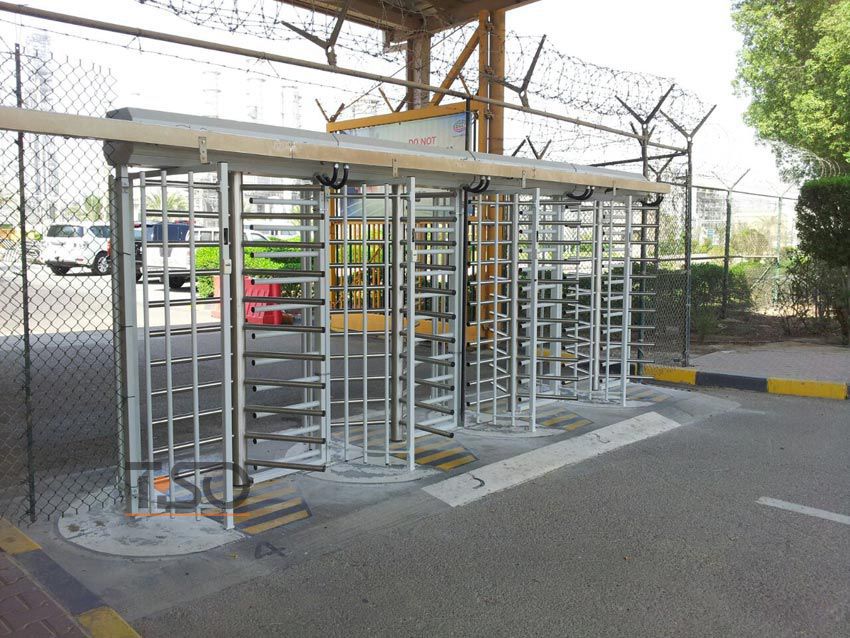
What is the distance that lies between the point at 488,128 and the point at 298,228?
647 centimetres

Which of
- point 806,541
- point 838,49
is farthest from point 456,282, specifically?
point 838,49

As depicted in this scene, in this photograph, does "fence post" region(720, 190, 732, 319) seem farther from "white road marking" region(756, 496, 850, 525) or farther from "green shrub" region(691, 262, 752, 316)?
"white road marking" region(756, 496, 850, 525)

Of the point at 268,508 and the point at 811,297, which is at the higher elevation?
the point at 811,297

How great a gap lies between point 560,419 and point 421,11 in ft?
23.5

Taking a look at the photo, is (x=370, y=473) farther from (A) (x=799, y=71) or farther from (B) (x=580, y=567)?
(A) (x=799, y=71)

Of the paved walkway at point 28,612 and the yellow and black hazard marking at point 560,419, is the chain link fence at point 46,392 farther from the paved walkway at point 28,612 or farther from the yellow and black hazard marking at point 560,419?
the yellow and black hazard marking at point 560,419

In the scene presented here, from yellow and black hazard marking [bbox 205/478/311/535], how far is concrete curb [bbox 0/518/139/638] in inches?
38.9

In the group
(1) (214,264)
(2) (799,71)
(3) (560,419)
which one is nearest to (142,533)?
(3) (560,419)

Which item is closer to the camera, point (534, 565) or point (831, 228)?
point (534, 565)

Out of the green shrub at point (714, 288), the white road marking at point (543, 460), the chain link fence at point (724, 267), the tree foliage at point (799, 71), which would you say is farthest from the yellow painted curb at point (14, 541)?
the tree foliage at point (799, 71)

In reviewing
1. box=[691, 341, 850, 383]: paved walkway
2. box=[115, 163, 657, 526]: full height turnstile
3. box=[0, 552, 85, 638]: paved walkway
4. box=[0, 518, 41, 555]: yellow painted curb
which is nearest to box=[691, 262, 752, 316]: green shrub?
box=[691, 341, 850, 383]: paved walkway

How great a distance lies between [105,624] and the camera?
331 cm

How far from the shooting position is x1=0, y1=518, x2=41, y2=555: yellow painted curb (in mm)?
3938

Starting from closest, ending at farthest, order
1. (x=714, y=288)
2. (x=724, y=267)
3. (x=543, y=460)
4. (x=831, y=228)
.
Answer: (x=543, y=460) < (x=831, y=228) < (x=724, y=267) < (x=714, y=288)
